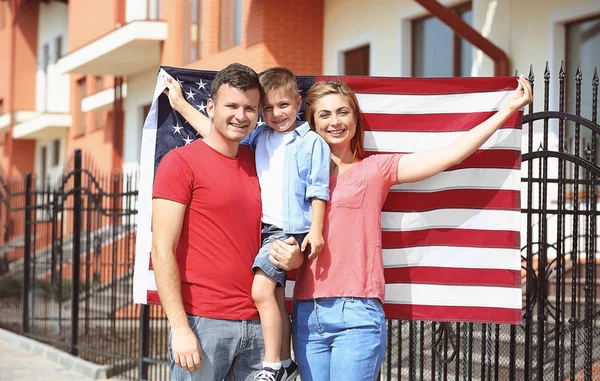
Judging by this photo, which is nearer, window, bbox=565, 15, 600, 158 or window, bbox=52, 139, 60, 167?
window, bbox=565, 15, 600, 158

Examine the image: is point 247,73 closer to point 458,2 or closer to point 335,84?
point 335,84

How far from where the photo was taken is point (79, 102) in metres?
29.4

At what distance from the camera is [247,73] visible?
14.3 ft

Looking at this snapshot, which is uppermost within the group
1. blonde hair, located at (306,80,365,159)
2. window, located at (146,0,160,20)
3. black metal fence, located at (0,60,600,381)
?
window, located at (146,0,160,20)

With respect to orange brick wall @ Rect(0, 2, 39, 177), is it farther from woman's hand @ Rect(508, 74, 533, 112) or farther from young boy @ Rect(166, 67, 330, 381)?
woman's hand @ Rect(508, 74, 533, 112)

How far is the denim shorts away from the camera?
170 inches

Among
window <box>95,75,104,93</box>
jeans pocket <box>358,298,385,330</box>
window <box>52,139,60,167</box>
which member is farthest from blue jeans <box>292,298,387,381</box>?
window <box>52,139,60,167</box>

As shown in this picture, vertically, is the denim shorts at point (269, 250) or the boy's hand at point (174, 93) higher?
the boy's hand at point (174, 93)

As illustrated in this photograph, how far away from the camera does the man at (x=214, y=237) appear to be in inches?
169

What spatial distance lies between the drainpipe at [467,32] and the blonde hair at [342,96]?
7520 millimetres

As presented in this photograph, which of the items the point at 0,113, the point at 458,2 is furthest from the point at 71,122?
the point at 458,2

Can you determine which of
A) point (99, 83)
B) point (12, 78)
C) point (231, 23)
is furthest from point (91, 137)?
point (231, 23)

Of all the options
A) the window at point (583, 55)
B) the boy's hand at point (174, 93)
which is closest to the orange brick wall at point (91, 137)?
the window at point (583, 55)

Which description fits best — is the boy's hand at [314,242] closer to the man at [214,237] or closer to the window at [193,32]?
the man at [214,237]
